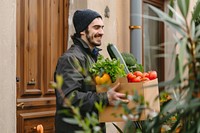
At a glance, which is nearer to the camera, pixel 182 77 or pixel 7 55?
pixel 182 77

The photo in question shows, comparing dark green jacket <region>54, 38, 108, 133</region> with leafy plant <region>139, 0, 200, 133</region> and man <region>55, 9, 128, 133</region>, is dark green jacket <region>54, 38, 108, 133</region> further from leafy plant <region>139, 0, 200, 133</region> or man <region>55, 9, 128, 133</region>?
leafy plant <region>139, 0, 200, 133</region>

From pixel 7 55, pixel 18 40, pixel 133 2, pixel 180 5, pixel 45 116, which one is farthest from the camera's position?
pixel 133 2

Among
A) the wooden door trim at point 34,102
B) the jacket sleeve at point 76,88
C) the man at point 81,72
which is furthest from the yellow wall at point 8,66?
the jacket sleeve at point 76,88

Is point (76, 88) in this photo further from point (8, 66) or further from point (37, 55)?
point (37, 55)

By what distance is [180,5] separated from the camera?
71.0 inches

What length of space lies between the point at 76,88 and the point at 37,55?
6.37 feet

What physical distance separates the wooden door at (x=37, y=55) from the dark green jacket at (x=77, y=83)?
1353 millimetres

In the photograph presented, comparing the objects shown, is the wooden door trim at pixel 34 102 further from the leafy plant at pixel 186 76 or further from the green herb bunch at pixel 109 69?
the leafy plant at pixel 186 76

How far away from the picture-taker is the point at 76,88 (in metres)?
3.82

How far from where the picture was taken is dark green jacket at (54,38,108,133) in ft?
12.4

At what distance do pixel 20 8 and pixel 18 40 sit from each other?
316mm

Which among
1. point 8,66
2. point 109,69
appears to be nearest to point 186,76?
point 109,69

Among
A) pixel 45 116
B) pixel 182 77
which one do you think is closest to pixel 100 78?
pixel 182 77

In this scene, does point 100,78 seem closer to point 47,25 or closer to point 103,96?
point 103,96
